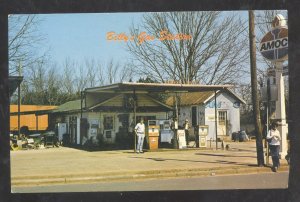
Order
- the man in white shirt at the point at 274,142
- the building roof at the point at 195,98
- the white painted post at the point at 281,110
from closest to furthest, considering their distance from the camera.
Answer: the white painted post at the point at 281,110, the building roof at the point at 195,98, the man in white shirt at the point at 274,142

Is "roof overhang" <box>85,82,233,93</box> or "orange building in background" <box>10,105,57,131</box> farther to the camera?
"roof overhang" <box>85,82,233,93</box>

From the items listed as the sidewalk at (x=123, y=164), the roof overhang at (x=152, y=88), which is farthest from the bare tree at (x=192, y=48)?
the sidewalk at (x=123, y=164)

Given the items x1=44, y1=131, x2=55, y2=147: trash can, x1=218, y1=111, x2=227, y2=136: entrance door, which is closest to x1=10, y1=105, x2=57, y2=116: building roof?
x1=44, y1=131, x2=55, y2=147: trash can

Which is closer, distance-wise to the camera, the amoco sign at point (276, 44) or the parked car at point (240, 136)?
the amoco sign at point (276, 44)

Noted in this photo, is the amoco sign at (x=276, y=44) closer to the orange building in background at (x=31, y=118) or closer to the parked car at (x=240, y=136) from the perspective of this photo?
the parked car at (x=240, y=136)

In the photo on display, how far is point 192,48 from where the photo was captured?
8000 mm

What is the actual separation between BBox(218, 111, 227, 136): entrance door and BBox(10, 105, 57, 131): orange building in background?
3125 mm

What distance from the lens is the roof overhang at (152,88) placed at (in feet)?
26.3

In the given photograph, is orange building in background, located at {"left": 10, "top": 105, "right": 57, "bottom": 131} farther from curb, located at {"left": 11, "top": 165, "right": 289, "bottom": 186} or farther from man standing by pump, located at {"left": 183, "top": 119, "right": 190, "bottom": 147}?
man standing by pump, located at {"left": 183, "top": 119, "right": 190, "bottom": 147}

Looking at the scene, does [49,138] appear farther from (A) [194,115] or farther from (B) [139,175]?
(A) [194,115]

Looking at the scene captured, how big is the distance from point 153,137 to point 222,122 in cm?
153

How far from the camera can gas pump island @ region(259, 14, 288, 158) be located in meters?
8.16

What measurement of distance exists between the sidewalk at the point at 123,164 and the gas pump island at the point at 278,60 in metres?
0.79

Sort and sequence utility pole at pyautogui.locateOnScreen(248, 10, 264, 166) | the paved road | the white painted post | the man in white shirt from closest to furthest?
the paved road < utility pole at pyautogui.locateOnScreen(248, 10, 264, 166) < the white painted post < the man in white shirt
